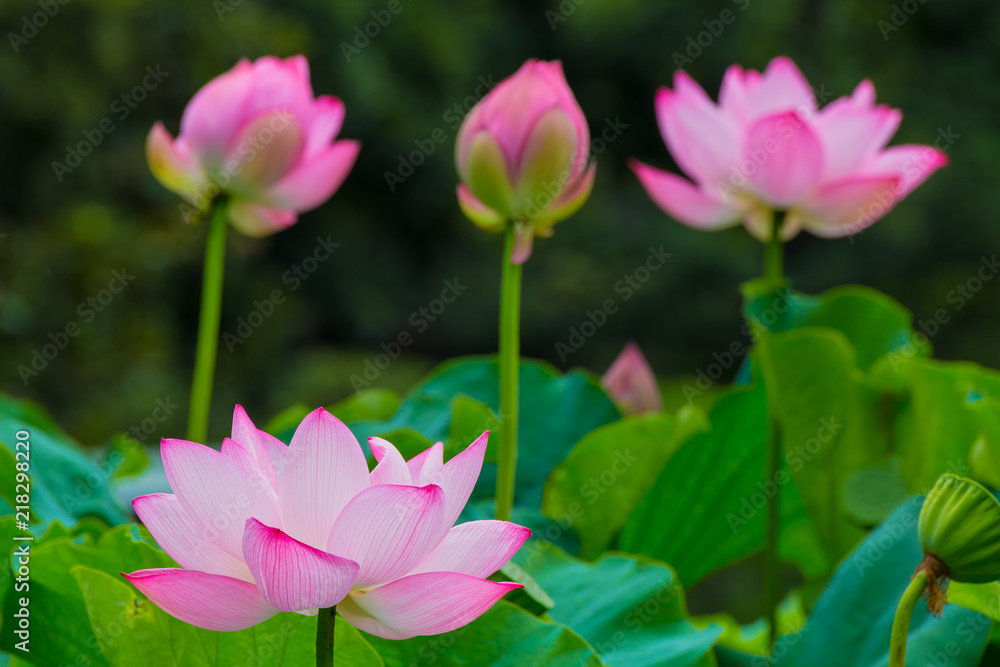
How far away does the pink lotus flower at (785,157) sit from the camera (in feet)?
1.55

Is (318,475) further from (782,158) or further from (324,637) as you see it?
(782,158)

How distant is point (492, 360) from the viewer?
1.92 ft

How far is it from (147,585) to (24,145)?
2.44 meters

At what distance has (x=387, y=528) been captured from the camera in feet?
0.74

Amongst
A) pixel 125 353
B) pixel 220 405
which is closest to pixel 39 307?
pixel 125 353

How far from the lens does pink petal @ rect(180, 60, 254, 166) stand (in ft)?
1.57

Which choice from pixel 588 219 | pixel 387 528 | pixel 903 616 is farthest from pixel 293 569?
pixel 588 219

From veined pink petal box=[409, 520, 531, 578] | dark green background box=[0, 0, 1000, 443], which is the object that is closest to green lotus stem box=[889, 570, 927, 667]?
veined pink petal box=[409, 520, 531, 578]

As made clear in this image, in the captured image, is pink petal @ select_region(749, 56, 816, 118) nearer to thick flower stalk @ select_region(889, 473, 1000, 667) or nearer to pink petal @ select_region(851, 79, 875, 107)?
pink petal @ select_region(851, 79, 875, 107)

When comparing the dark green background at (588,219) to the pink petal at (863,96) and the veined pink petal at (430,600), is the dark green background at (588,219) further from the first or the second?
the veined pink petal at (430,600)

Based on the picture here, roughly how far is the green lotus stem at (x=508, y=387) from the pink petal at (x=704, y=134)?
142mm

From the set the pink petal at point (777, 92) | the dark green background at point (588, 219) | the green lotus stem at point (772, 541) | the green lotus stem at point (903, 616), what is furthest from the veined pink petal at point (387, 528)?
the dark green background at point (588, 219)

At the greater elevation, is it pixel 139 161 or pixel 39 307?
pixel 139 161

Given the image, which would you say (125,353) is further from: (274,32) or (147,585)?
(147,585)
